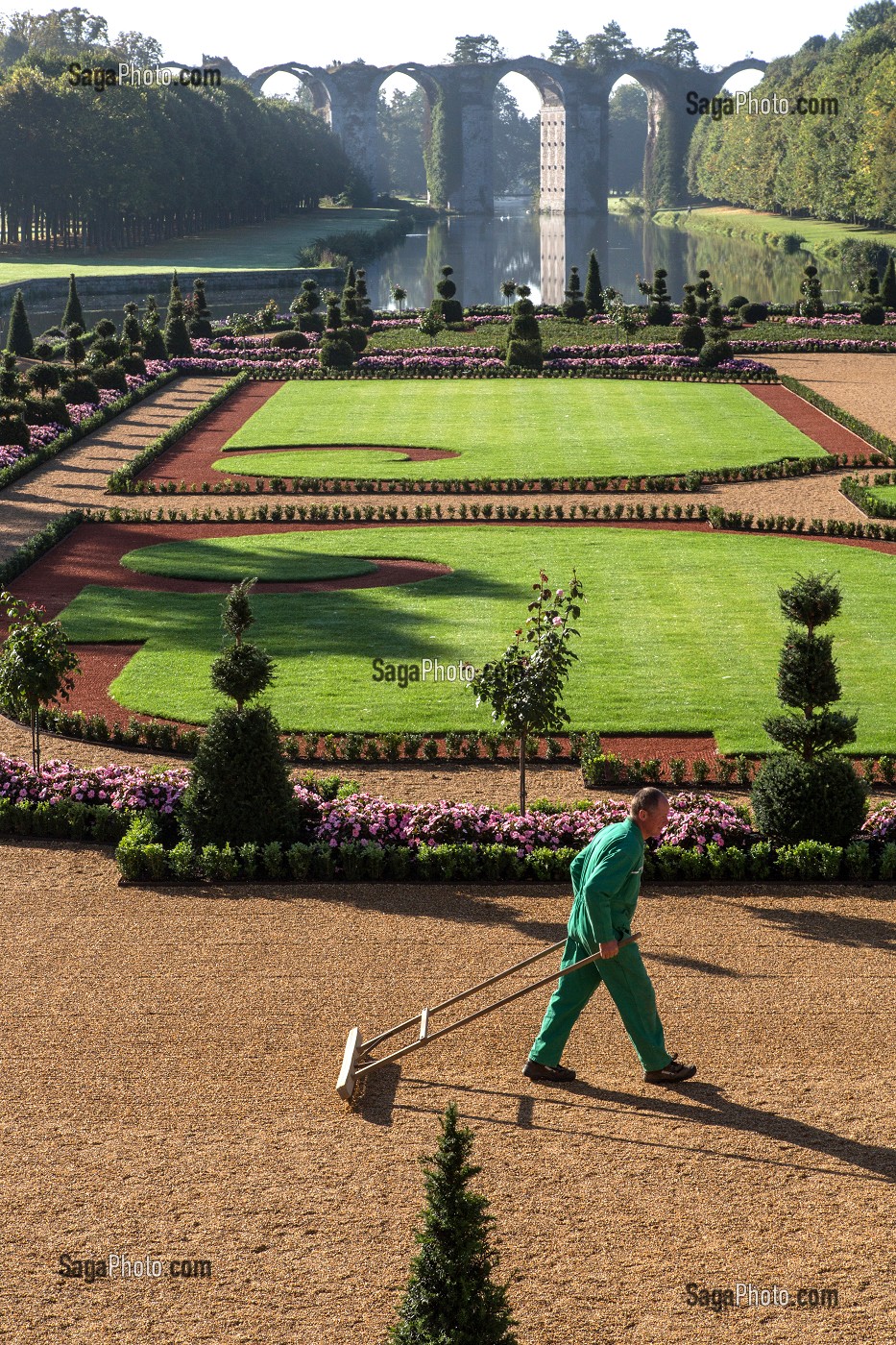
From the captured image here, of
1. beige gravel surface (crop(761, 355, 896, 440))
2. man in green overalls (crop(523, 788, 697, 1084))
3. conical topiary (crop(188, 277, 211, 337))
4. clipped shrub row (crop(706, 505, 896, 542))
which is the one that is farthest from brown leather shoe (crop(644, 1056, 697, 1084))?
conical topiary (crop(188, 277, 211, 337))

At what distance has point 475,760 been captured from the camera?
48.1ft

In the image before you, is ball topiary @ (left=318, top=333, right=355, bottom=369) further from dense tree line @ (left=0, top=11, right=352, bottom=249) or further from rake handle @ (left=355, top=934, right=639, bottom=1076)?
dense tree line @ (left=0, top=11, right=352, bottom=249)

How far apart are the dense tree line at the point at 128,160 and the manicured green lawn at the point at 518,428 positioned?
50.5m

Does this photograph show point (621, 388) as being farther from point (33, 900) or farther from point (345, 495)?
Answer: point (33, 900)

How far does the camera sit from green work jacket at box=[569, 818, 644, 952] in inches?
331

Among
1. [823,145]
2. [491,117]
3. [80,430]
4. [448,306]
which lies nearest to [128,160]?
[448,306]

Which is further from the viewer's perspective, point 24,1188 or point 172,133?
point 172,133

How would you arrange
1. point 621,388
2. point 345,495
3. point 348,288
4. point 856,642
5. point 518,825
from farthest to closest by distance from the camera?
point 348,288 → point 621,388 → point 345,495 → point 856,642 → point 518,825

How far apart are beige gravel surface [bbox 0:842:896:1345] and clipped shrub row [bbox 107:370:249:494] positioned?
18425 mm

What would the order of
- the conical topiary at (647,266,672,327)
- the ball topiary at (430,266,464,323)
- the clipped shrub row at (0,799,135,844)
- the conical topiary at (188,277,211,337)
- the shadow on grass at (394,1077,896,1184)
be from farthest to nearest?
the ball topiary at (430,266,464,323) → the conical topiary at (647,266,672,327) → the conical topiary at (188,277,211,337) → the clipped shrub row at (0,799,135,844) → the shadow on grass at (394,1077,896,1184)

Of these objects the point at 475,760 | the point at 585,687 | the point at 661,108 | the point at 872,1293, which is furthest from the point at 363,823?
the point at 661,108

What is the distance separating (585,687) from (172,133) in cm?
8724

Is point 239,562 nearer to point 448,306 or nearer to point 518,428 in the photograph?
point 518,428

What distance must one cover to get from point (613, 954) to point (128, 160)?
88.4m
